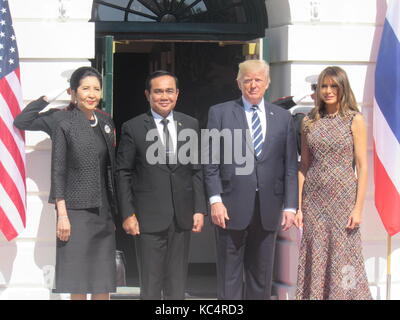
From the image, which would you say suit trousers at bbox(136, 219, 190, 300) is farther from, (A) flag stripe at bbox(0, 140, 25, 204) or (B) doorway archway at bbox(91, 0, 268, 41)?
(B) doorway archway at bbox(91, 0, 268, 41)

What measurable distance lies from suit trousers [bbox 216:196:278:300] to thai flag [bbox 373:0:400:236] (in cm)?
123

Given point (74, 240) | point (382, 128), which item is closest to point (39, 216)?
point (74, 240)

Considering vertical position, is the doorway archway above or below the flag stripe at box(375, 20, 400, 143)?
Answer: above

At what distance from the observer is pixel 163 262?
6.32 metres

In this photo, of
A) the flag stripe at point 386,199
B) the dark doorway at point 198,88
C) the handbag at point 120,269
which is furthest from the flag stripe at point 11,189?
the flag stripe at point 386,199

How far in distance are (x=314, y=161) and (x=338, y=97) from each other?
1.60 feet

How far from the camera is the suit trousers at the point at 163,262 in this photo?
6.29 m

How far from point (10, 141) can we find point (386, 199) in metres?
3.00

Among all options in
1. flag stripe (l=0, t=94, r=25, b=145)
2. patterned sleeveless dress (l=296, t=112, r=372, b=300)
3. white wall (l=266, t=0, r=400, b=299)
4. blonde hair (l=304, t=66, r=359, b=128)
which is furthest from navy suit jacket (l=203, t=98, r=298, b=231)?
flag stripe (l=0, t=94, r=25, b=145)

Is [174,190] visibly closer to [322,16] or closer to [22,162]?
[22,162]

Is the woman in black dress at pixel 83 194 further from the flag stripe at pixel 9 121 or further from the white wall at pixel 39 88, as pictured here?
the white wall at pixel 39 88

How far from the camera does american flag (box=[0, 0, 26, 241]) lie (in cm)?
693

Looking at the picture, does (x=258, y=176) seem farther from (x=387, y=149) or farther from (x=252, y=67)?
(x=387, y=149)
